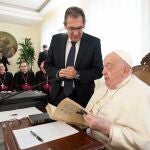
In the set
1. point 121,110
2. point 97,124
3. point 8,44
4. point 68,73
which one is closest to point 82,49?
point 68,73

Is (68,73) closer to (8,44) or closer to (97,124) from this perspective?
(97,124)

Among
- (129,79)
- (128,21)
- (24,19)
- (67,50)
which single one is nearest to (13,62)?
(24,19)

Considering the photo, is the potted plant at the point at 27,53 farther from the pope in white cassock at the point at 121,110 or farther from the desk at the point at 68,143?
the desk at the point at 68,143

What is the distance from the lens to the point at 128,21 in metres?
3.39

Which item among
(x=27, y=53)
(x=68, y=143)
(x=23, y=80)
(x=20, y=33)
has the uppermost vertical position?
(x=20, y=33)

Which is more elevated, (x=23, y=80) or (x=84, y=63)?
(x=84, y=63)

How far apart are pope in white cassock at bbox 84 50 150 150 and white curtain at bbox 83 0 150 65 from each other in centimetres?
179

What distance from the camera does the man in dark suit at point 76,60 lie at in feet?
5.70

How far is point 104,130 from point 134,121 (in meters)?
0.20

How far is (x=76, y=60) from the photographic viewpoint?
1851 millimetres

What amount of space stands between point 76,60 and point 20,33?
7778mm

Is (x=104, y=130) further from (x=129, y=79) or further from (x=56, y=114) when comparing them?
(x=129, y=79)

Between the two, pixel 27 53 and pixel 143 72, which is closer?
pixel 143 72

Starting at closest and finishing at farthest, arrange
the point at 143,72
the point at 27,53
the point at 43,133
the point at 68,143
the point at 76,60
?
the point at 68,143 → the point at 43,133 → the point at 143,72 → the point at 76,60 → the point at 27,53
